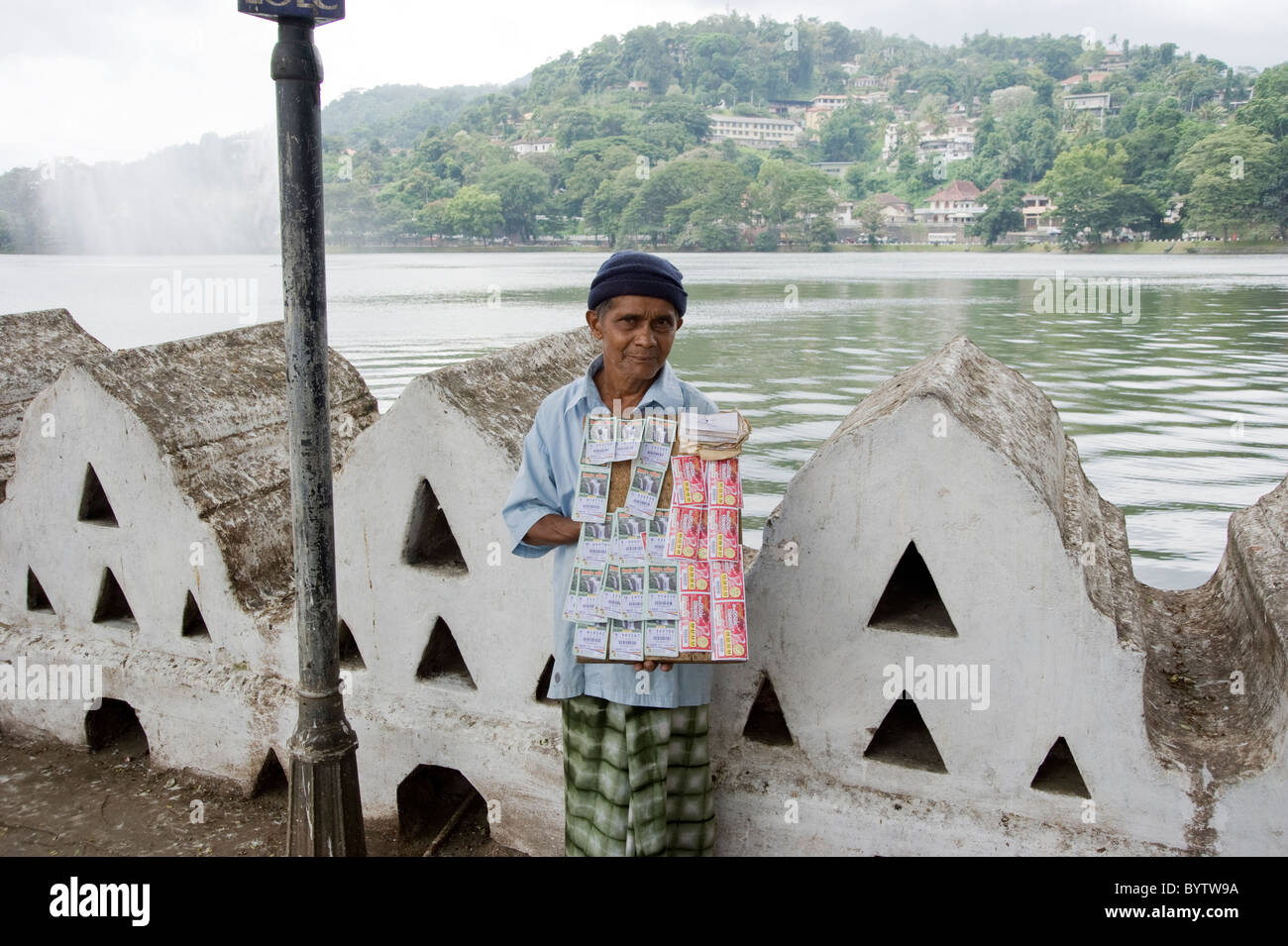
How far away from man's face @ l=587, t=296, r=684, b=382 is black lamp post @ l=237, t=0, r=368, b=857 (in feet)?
2.69

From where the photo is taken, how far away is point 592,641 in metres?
2.83

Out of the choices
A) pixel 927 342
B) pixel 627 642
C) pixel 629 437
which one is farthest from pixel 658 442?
pixel 927 342

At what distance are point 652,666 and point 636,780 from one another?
321 millimetres

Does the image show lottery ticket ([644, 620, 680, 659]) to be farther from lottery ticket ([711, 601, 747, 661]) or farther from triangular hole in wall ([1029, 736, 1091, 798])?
triangular hole in wall ([1029, 736, 1091, 798])

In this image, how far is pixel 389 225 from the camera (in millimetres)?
107062

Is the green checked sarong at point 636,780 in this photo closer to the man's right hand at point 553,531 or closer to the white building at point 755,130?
the man's right hand at point 553,531

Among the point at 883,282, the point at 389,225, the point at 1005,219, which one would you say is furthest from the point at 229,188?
the point at 1005,219

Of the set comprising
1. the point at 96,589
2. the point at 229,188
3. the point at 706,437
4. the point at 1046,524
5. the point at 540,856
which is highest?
the point at 229,188

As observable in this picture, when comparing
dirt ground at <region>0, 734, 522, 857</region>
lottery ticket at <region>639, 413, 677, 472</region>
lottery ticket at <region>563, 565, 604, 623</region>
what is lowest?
dirt ground at <region>0, 734, 522, 857</region>

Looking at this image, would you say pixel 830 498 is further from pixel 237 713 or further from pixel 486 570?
pixel 237 713

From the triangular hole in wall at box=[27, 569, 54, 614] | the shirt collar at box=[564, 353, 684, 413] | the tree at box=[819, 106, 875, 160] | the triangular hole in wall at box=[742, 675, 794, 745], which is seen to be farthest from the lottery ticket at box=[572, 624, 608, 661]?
the tree at box=[819, 106, 875, 160]

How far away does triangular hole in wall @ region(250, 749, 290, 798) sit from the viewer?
13.5ft

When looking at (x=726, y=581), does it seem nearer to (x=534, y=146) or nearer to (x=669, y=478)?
(x=669, y=478)
